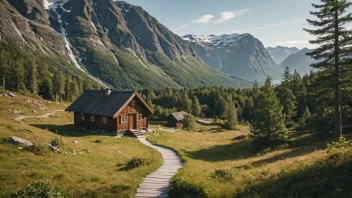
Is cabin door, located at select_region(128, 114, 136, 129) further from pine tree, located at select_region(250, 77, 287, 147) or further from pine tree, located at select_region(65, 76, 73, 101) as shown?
pine tree, located at select_region(65, 76, 73, 101)

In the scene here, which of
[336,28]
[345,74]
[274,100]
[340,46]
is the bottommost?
[274,100]

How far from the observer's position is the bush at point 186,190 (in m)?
13.5

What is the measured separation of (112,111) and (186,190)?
3649 cm

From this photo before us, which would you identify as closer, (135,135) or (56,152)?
(56,152)

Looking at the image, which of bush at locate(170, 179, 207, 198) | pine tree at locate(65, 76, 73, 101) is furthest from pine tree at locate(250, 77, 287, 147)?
pine tree at locate(65, 76, 73, 101)

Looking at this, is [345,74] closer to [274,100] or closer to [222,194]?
[274,100]

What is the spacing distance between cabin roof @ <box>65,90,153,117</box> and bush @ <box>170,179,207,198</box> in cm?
3382

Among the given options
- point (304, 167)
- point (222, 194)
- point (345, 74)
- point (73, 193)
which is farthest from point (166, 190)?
point (345, 74)

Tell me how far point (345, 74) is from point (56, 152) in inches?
1355

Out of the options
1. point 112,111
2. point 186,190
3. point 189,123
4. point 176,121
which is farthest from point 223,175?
point 176,121

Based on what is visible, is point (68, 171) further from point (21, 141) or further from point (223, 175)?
point (223, 175)

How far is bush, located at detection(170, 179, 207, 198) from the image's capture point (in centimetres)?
1345

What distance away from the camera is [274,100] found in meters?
36.9

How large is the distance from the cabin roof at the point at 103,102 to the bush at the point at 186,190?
33.8 meters
